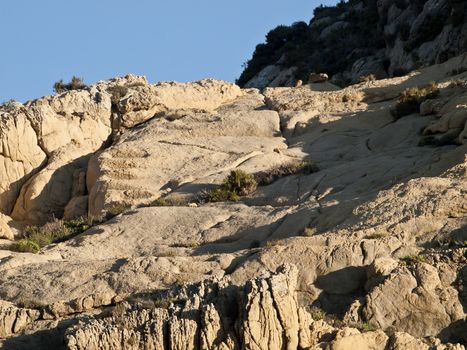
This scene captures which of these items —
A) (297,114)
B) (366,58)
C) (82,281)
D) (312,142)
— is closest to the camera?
(82,281)

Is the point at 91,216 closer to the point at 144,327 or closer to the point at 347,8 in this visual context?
the point at 144,327

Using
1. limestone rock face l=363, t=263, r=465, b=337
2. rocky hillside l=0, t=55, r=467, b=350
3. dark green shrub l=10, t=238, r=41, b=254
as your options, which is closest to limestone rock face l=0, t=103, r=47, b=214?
rocky hillside l=0, t=55, r=467, b=350

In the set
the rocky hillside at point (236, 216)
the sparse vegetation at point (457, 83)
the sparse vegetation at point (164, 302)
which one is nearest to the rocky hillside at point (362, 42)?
the rocky hillside at point (236, 216)

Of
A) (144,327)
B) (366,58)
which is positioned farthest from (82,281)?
(366,58)

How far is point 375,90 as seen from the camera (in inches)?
1253

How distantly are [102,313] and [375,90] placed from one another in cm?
1574

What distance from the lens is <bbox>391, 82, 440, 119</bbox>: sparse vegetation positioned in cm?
2869

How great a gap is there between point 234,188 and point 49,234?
13.7ft

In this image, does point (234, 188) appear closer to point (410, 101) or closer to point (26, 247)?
point (26, 247)

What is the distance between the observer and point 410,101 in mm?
28844

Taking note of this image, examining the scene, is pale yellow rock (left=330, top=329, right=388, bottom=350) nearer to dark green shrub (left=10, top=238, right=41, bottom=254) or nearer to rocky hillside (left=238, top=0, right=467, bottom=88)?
dark green shrub (left=10, top=238, right=41, bottom=254)

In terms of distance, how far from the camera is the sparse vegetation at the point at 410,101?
1129 inches

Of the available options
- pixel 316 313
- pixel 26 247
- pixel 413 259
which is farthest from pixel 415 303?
pixel 26 247

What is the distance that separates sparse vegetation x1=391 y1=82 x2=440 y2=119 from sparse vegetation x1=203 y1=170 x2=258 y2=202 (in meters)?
5.02
